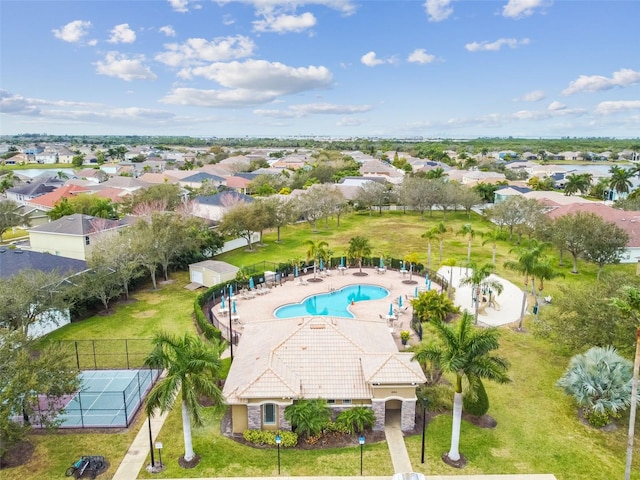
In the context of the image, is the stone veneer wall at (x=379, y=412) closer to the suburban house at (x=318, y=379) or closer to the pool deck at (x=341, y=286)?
the suburban house at (x=318, y=379)

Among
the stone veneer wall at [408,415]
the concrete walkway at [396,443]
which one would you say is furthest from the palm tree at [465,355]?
the stone veneer wall at [408,415]

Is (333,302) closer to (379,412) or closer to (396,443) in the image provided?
(379,412)

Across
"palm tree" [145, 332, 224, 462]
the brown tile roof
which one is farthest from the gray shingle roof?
the brown tile roof

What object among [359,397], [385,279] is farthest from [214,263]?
[359,397]

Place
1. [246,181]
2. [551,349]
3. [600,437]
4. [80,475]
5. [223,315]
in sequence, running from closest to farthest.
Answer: [80,475] → [600,437] → [551,349] → [223,315] → [246,181]

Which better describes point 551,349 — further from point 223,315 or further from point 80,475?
point 80,475
